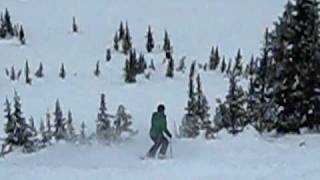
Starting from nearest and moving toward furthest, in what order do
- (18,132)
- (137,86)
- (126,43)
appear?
(18,132) < (137,86) < (126,43)

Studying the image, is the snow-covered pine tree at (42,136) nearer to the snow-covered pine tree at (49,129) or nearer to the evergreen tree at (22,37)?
the snow-covered pine tree at (49,129)

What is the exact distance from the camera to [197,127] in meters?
24.2

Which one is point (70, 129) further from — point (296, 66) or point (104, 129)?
point (296, 66)

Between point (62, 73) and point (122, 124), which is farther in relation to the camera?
point (62, 73)

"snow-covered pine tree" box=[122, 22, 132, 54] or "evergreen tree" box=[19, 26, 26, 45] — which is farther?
"evergreen tree" box=[19, 26, 26, 45]

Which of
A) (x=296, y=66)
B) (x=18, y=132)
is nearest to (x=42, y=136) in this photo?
(x=18, y=132)

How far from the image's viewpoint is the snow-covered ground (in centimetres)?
1795

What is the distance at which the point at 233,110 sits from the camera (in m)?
23.9

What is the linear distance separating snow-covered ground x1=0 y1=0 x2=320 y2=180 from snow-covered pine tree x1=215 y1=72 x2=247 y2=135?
7.22 ft

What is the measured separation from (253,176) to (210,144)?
4.56m

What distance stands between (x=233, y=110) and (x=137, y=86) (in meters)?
7.70

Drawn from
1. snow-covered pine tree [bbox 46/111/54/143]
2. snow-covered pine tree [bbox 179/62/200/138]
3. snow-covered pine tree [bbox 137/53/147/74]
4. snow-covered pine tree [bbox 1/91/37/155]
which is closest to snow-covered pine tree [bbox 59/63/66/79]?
snow-covered pine tree [bbox 137/53/147/74]

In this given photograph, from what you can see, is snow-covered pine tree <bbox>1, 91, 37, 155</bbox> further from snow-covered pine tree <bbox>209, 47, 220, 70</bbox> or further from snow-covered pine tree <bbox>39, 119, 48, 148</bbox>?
snow-covered pine tree <bbox>209, 47, 220, 70</bbox>

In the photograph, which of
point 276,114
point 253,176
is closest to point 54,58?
point 276,114
